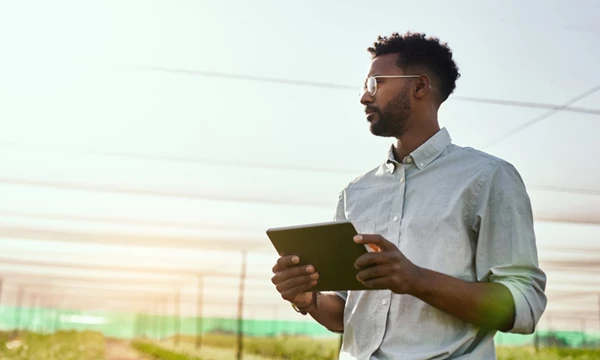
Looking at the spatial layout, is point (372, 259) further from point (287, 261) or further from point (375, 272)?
point (287, 261)

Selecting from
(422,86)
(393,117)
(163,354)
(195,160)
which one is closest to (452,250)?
(393,117)

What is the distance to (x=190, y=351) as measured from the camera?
15438 millimetres

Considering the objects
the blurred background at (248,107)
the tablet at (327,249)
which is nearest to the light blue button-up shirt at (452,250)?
the tablet at (327,249)

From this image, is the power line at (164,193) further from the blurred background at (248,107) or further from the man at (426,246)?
the man at (426,246)

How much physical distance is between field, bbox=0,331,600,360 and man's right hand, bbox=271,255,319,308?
7280mm

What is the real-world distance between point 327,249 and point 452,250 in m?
0.29

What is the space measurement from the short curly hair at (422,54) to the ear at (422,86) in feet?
0.11

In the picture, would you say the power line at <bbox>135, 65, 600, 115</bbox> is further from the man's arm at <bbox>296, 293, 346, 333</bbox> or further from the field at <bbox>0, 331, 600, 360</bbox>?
the field at <bbox>0, 331, 600, 360</bbox>

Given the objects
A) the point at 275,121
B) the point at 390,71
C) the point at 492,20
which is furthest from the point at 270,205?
the point at 390,71

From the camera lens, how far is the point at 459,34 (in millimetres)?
4203

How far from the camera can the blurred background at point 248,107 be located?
165 inches

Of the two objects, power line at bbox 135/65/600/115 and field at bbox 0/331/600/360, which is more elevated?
power line at bbox 135/65/600/115

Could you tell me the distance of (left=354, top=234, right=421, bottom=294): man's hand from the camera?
160 cm

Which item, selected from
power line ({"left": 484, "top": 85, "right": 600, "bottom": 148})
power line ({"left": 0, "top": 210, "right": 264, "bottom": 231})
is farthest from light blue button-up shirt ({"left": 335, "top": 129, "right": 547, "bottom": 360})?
power line ({"left": 0, "top": 210, "right": 264, "bottom": 231})
